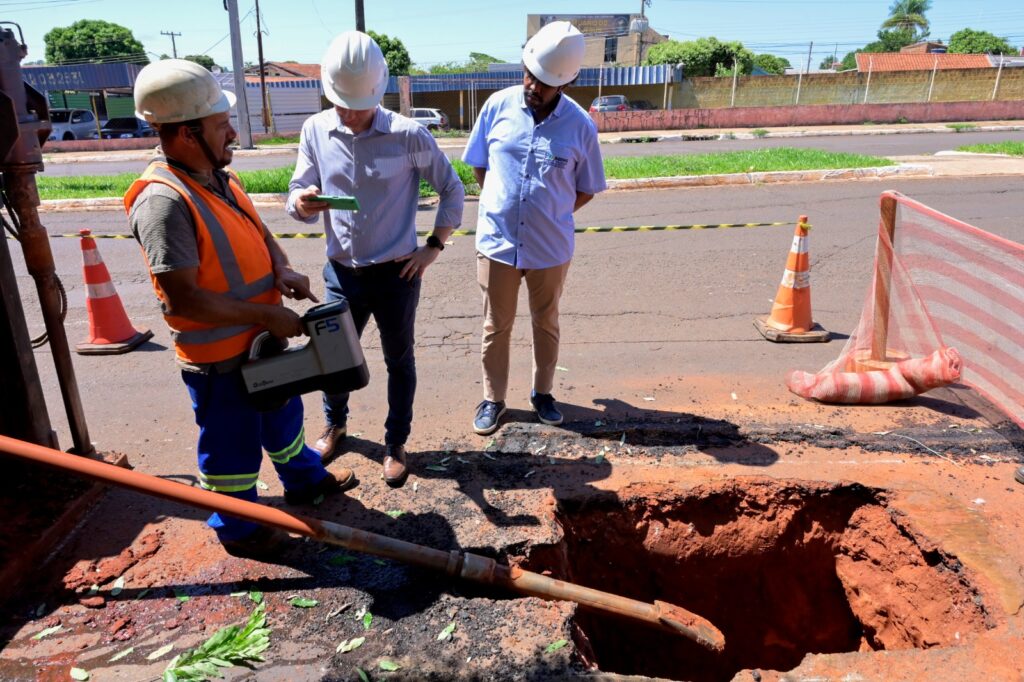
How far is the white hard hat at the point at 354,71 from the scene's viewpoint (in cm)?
301

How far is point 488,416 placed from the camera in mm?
4246

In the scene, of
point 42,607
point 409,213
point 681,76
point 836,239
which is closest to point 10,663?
point 42,607

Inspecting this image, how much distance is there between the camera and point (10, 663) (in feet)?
8.39

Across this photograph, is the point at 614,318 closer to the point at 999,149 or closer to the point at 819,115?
the point at 999,149

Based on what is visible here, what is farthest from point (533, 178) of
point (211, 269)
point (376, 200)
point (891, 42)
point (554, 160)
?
point (891, 42)

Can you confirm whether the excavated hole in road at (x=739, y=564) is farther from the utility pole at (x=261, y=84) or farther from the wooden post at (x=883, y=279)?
the utility pole at (x=261, y=84)

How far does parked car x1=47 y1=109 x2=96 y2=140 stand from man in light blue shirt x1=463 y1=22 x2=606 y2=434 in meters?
33.3

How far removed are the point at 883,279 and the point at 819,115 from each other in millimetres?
30249

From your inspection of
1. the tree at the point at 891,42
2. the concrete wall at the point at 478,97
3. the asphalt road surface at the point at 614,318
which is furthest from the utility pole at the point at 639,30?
the asphalt road surface at the point at 614,318

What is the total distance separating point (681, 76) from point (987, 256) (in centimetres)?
3795

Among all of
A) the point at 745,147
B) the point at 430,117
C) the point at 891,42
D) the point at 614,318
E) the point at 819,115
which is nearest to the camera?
the point at 614,318

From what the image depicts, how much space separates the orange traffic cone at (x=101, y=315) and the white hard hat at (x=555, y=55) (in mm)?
4037

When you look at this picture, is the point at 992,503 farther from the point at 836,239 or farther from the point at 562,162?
the point at 836,239

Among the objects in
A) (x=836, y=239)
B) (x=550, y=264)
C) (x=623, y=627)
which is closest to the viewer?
(x=623, y=627)
